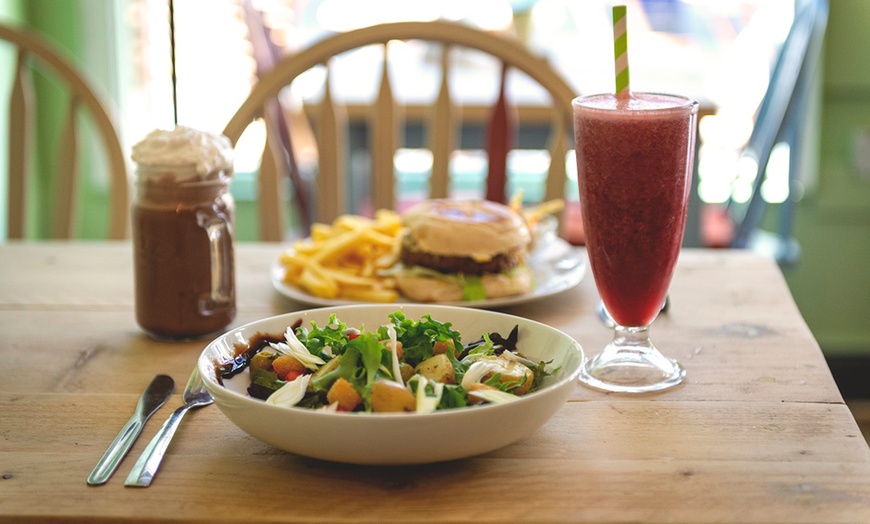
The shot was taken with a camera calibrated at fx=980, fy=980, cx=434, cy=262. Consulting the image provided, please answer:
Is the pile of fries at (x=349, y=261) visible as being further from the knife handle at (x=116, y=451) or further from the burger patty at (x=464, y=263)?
the knife handle at (x=116, y=451)

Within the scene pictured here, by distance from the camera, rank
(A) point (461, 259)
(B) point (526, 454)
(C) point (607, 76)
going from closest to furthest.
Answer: (B) point (526, 454) → (A) point (461, 259) → (C) point (607, 76)

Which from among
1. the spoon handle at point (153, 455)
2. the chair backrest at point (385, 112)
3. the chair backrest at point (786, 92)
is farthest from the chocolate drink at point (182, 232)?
the chair backrest at point (786, 92)

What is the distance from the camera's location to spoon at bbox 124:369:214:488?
0.83 meters

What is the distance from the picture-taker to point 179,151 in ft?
3.77

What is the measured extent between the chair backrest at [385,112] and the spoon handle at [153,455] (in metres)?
0.95

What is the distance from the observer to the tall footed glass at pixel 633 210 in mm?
1033

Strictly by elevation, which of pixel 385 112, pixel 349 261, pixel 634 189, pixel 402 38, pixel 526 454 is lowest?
pixel 526 454

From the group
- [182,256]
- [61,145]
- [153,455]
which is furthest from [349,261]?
[61,145]

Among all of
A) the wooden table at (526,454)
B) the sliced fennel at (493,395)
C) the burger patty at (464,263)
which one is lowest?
the wooden table at (526,454)

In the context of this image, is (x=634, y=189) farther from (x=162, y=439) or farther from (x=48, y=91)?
(x=48, y=91)

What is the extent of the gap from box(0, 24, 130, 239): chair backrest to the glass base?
3.81 feet

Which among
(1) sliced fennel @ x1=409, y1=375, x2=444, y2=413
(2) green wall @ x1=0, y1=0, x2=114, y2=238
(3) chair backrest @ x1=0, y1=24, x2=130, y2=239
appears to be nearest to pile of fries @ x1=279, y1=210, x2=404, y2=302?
(1) sliced fennel @ x1=409, y1=375, x2=444, y2=413

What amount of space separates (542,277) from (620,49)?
1.52 feet

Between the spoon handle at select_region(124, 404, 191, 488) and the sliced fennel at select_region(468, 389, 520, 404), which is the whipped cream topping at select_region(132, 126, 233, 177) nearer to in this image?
the spoon handle at select_region(124, 404, 191, 488)
